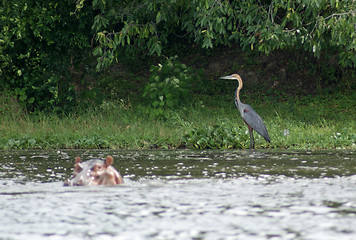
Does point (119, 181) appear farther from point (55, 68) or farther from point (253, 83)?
point (253, 83)

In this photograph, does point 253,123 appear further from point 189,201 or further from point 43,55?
point 189,201

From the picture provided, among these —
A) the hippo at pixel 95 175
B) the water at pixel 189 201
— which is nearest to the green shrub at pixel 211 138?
the water at pixel 189 201

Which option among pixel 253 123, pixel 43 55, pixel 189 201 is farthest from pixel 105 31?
pixel 189 201

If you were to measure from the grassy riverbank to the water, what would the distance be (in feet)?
8.20

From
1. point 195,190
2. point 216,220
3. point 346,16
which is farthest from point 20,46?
point 216,220

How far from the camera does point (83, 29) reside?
1864cm

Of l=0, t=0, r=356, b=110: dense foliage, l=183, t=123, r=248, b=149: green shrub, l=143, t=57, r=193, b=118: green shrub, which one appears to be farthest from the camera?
l=143, t=57, r=193, b=118: green shrub

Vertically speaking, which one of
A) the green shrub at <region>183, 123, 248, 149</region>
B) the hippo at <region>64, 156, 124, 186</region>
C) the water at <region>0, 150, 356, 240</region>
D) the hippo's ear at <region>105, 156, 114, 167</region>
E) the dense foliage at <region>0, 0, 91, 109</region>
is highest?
the dense foliage at <region>0, 0, 91, 109</region>

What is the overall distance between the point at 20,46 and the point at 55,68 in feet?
3.53

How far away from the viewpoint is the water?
18.7 feet

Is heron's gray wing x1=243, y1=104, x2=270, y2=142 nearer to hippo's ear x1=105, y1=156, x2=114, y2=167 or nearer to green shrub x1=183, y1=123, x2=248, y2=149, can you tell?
green shrub x1=183, y1=123, x2=248, y2=149

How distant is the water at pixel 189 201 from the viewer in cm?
571

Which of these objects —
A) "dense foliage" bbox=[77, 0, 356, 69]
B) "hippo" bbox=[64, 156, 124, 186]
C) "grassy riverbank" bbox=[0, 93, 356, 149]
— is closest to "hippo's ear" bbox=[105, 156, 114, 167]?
"hippo" bbox=[64, 156, 124, 186]

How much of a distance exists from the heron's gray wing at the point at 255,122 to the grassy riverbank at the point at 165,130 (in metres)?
0.36
